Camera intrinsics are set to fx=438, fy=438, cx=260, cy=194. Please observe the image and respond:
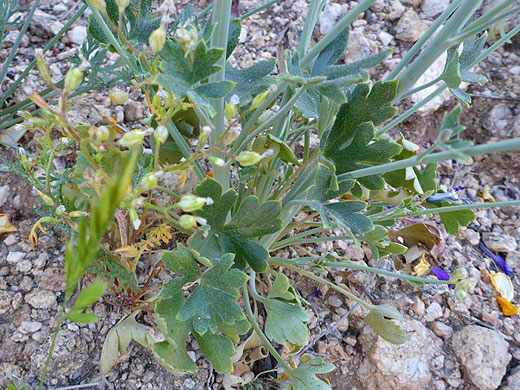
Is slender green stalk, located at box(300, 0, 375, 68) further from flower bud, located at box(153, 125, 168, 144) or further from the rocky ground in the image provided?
the rocky ground

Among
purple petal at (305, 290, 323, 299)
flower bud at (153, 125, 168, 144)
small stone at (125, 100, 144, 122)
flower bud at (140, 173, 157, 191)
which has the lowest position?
purple petal at (305, 290, 323, 299)

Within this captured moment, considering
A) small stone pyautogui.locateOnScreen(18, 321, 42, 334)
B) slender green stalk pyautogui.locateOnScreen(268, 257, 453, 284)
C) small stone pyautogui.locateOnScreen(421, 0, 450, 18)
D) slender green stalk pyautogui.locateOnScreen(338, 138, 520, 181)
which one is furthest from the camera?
small stone pyautogui.locateOnScreen(421, 0, 450, 18)

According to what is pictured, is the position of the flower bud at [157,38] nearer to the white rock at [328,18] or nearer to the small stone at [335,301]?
the small stone at [335,301]

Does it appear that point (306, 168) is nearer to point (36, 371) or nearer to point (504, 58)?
point (36, 371)

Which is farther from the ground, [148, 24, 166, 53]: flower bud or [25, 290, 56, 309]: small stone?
[148, 24, 166, 53]: flower bud

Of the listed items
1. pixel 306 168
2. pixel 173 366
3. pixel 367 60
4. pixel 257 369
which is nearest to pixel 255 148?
pixel 306 168

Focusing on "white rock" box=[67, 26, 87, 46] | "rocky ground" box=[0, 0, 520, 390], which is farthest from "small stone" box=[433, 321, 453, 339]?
"white rock" box=[67, 26, 87, 46]

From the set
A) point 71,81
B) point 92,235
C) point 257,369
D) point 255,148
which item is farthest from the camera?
point 257,369
